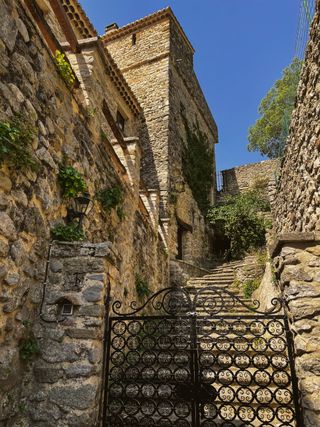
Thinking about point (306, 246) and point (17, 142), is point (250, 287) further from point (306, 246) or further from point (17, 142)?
point (17, 142)

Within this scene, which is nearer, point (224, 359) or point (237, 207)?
point (224, 359)

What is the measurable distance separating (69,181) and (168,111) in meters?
9.81

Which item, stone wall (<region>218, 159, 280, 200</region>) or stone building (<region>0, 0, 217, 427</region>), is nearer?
stone building (<region>0, 0, 217, 427</region>)

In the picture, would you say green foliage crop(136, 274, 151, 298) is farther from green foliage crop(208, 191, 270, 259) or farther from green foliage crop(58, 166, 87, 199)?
green foliage crop(208, 191, 270, 259)

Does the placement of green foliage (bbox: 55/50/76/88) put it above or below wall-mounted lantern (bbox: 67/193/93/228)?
above

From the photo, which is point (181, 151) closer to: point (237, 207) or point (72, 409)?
point (237, 207)

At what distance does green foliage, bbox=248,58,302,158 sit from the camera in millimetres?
18891

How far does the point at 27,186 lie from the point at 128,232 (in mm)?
3079

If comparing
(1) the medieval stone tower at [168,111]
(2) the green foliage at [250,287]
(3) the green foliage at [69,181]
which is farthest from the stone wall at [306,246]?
(1) the medieval stone tower at [168,111]

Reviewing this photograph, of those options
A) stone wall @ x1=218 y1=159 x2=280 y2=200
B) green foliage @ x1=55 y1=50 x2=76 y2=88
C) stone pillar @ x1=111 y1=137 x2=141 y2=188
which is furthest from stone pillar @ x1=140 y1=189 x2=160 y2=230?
stone wall @ x1=218 y1=159 x2=280 y2=200

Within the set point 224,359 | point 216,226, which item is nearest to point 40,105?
point 224,359

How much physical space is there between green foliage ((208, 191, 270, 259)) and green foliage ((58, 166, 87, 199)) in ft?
32.9

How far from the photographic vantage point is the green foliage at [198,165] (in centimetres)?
1318

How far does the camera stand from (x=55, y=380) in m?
2.55
